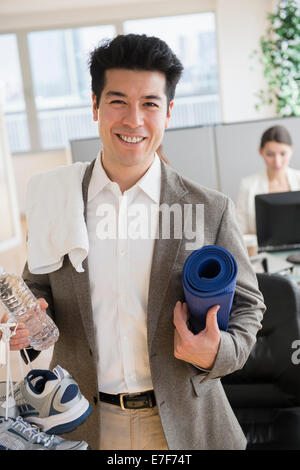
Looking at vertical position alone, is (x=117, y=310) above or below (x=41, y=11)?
below

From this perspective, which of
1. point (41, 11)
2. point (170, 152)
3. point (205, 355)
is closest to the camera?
point (205, 355)

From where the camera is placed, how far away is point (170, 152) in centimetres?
404

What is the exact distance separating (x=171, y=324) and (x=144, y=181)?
31cm

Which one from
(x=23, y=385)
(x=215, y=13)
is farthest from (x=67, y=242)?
(x=215, y=13)

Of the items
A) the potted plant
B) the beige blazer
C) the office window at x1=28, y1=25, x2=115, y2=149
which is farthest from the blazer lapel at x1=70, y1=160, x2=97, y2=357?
the office window at x1=28, y1=25, x2=115, y2=149

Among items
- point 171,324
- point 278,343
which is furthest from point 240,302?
point 278,343

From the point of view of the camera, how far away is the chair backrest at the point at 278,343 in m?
1.79

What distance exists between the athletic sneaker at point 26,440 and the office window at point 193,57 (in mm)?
8092

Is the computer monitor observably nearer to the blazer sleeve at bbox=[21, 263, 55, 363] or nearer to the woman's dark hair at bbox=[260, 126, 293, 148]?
the woman's dark hair at bbox=[260, 126, 293, 148]

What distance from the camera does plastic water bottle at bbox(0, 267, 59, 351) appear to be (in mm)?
899


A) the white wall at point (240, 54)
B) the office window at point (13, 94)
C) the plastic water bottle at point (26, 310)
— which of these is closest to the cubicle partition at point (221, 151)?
the plastic water bottle at point (26, 310)

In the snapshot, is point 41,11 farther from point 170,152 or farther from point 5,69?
point 170,152
